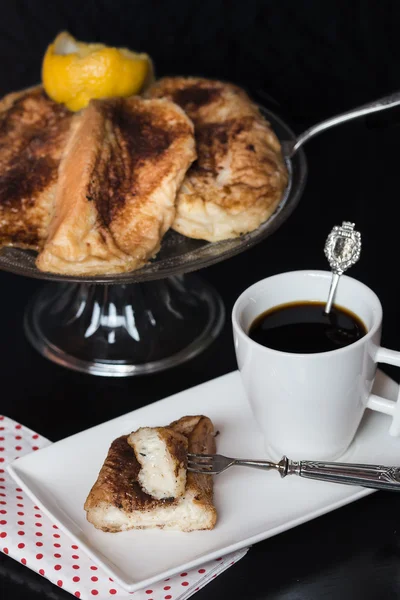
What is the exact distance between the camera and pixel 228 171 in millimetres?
1390

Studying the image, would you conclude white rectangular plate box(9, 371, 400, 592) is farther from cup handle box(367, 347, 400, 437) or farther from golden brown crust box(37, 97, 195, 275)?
golden brown crust box(37, 97, 195, 275)

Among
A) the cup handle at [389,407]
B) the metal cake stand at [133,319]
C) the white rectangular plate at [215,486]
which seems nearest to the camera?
the white rectangular plate at [215,486]

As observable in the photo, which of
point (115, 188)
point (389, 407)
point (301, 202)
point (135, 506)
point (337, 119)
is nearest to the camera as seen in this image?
point (135, 506)

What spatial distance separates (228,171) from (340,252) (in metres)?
0.30

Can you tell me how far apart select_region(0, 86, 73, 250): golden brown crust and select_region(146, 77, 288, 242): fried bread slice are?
21cm

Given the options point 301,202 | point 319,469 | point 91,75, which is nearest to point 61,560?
point 319,469

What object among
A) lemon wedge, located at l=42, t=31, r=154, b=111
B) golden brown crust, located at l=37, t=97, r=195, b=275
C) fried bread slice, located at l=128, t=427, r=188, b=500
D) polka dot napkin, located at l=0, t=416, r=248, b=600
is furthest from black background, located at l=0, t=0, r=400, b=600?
lemon wedge, located at l=42, t=31, r=154, b=111

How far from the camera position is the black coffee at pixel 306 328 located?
1068 mm

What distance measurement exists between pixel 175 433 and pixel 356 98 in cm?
149

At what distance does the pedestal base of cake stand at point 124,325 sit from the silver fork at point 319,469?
16.1 inches

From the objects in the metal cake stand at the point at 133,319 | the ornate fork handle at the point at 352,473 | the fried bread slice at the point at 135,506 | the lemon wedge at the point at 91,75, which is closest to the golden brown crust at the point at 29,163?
the lemon wedge at the point at 91,75

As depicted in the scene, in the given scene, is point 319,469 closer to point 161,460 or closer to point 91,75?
point 161,460

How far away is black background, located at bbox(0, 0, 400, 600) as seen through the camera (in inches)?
41.3

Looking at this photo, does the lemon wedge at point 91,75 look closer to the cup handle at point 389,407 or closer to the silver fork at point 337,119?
the silver fork at point 337,119
